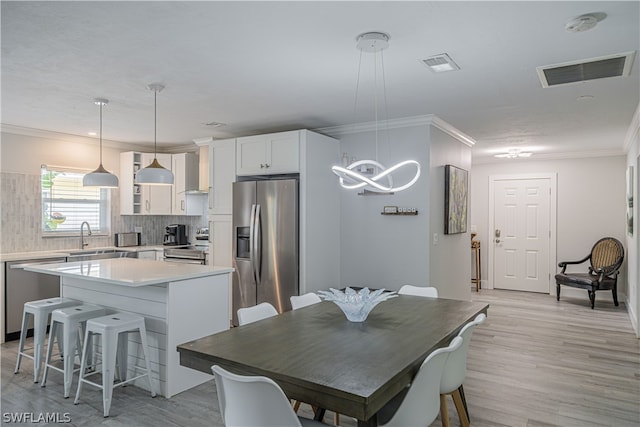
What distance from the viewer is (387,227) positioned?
4781 mm

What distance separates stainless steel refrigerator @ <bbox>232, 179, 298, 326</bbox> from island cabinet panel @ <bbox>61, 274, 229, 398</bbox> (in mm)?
1007

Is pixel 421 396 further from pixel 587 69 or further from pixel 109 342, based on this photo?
pixel 587 69

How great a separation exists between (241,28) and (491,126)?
3537 mm

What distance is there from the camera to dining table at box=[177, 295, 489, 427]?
1576mm

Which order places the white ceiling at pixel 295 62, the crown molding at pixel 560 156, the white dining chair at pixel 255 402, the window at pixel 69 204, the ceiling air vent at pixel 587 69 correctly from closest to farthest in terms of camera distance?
the white dining chair at pixel 255 402 → the white ceiling at pixel 295 62 → the ceiling air vent at pixel 587 69 → the window at pixel 69 204 → the crown molding at pixel 560 156

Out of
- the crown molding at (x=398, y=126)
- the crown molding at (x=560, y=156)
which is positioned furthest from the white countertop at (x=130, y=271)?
the crown molding at (x=560, y=156)

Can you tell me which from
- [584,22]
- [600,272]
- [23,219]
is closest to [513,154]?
[600,272]

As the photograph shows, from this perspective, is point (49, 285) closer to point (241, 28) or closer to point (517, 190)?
point (241, 28)

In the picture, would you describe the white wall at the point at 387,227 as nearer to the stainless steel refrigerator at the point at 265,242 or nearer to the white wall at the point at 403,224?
the white wall at the point at 403,224

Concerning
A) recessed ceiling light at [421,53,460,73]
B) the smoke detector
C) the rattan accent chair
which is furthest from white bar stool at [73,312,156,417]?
the rattan accent chair

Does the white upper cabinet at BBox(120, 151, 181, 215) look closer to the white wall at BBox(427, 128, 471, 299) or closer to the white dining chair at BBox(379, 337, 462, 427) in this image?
the white wall at BBox(427, 128, 471, 299)

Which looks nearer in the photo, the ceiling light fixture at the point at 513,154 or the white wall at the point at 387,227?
the white wall at the point at 387,227

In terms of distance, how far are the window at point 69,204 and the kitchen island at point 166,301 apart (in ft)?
6.37

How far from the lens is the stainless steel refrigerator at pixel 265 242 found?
179 inches
